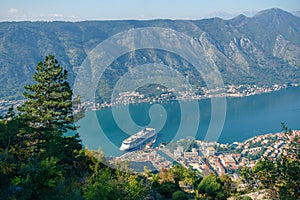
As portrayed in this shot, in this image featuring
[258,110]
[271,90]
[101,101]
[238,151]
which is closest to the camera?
[238,151]

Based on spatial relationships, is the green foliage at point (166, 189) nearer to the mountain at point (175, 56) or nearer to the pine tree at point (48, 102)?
the pine tree at point (48, 102)

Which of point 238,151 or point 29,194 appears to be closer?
point 29,194

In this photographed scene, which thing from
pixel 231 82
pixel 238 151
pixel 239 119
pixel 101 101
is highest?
pixel 231 82

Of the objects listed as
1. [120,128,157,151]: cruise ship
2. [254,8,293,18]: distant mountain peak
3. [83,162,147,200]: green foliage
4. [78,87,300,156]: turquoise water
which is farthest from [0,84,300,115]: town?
[254,8,293,18]: distant mountain peak

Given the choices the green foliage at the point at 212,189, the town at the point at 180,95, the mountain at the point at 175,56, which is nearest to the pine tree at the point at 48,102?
the green foliage at the point at 212,189

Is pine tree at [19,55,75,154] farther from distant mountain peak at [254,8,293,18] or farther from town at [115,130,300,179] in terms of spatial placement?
distant mountain peak at [254,8,293,18]

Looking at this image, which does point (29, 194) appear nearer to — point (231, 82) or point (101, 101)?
point (101, 101)

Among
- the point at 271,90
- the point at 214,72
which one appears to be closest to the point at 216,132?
the point at 271,90
